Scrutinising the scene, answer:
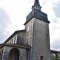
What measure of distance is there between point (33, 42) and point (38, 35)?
→ 1.86 meters

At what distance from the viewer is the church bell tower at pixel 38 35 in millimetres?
21688

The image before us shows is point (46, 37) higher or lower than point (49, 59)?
higher

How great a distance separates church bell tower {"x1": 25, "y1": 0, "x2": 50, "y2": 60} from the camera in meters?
21.7

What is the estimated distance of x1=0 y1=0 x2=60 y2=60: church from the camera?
21016mm

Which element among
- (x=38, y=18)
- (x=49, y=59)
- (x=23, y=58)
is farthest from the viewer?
(x=38, y=18)

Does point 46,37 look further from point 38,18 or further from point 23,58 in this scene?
point 23,58

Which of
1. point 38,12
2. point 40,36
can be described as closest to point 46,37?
point 40,36

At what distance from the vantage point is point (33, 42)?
21.9 meters

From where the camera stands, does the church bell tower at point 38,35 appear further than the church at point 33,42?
Yes

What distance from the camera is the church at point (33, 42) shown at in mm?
21016

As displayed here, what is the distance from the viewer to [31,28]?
76.4 feet

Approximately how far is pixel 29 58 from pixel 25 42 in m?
3.80

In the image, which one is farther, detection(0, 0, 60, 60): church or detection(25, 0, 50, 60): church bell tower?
detection(25, 0, 50, 60): church bell tower

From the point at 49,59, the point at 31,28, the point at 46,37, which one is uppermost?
the point at 31,28
